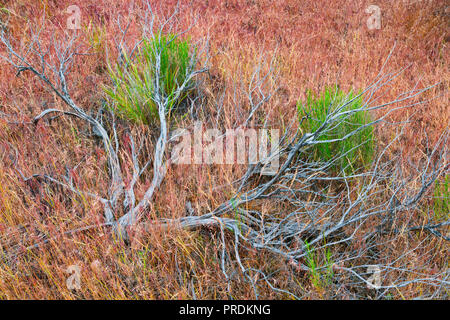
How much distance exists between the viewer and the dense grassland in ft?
6.31

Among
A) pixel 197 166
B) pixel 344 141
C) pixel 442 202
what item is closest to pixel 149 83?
pixel 197 166

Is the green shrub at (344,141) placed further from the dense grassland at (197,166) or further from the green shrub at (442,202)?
the green shrub at (442,202)

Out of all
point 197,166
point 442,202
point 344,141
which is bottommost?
point 442,202

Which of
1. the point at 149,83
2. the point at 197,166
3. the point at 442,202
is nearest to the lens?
the point at 442,202

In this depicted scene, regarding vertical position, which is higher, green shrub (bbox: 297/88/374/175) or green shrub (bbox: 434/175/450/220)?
green shrub (bbox: 297/88/374/175)

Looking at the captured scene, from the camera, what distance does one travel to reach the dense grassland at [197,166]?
1922 millimetres

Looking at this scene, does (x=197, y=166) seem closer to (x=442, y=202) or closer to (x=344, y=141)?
(x=344, y=141)

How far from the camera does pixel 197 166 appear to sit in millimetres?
2561

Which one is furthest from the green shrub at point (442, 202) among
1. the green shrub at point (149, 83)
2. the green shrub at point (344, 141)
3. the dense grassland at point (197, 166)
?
the green shrub at point (149, 83)

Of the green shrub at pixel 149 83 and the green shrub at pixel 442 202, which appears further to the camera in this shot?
the green shrub at pixel 149 83

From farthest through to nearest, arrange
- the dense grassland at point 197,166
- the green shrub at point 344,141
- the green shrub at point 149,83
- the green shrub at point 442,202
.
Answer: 1. the green shrub at point 149,83
2. the green shrub at point 344,141
3. the green shrub at point 442,202
4. the dense grassland at point 197,166

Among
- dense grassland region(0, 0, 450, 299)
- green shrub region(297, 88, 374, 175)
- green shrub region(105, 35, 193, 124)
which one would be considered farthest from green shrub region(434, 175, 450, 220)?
green shrub region(105, 35, 193, 124)

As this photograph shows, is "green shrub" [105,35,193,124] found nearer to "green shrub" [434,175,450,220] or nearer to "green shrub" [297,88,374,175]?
"green shrub" [297,88,374,175]
